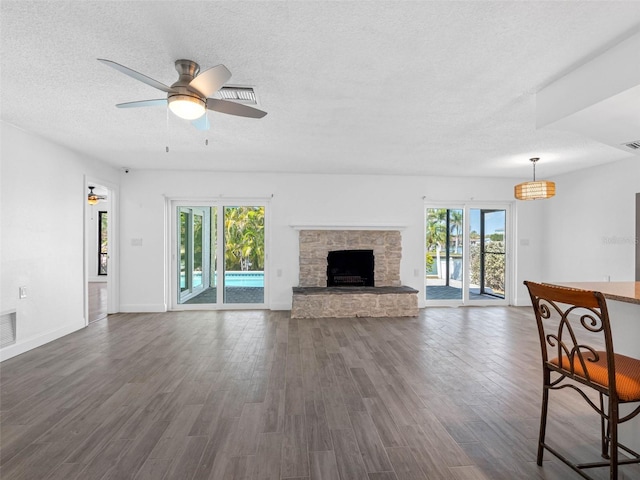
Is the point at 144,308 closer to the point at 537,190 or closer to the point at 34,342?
the point at 34,342

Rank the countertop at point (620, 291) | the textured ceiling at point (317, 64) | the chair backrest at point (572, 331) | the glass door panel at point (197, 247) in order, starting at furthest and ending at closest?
the glass door panel at point (197, 247)
the textured ceiling at point (317, 64)
the countertop at point (620, 291)
the chair backrest at point (572, 331)

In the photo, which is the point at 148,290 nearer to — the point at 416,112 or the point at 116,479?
the point at 116,479

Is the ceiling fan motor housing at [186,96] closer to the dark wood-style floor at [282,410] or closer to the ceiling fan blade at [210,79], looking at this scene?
the ceiling fan blade at [210,79]

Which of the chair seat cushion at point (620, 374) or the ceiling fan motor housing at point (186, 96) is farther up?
the ceiling fan motor housing at point (186, 96)

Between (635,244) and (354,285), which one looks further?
(354,285)

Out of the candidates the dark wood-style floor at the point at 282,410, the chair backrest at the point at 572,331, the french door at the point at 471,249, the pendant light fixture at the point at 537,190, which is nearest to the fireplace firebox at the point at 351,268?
the french door at the point at 471,249

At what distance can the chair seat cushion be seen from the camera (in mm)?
1579

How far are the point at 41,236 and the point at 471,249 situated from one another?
7.18 m

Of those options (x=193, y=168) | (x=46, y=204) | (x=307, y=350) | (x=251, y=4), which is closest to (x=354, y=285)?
(x=307, y=350)

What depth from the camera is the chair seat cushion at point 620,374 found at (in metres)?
1.58

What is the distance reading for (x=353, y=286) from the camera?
6.50 m

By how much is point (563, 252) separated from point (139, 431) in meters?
7.20

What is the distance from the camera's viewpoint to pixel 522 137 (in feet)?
13.7

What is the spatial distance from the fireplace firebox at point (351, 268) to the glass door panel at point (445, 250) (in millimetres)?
1317
